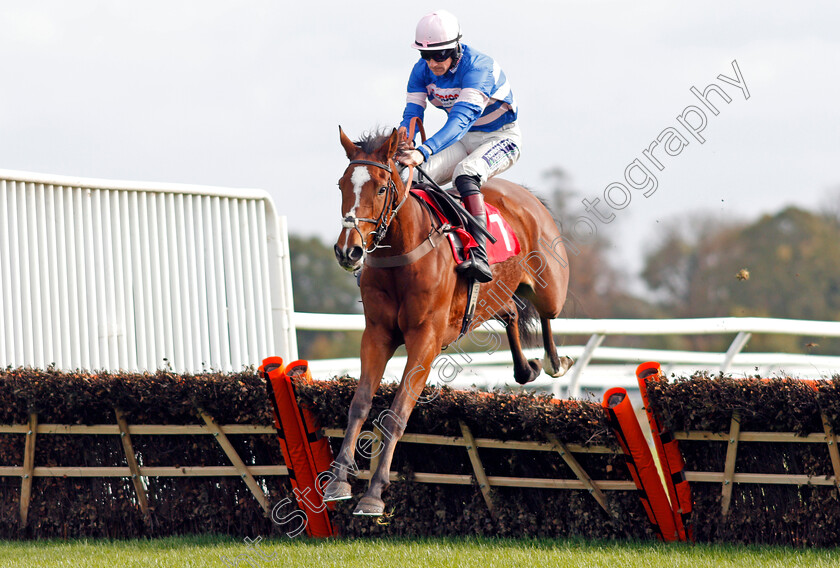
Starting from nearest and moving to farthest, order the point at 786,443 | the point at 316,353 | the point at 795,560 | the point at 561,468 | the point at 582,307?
the point at 795,560 → the point at 786,443 → the point at 561,468 → the point at 582,307 → the point at 316,353

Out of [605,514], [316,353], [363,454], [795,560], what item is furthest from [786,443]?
[316,353]

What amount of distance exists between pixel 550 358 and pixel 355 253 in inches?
110

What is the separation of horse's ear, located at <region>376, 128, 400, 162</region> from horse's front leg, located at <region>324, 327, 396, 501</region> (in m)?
0.91

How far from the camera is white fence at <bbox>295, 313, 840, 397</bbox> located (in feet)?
27.4

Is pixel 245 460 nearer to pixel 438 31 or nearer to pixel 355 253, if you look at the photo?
pixel 355 253

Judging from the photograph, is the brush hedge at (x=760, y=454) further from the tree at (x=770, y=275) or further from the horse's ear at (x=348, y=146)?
the tree at (x=770, y=275)

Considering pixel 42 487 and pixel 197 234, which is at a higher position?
pixel 197 234

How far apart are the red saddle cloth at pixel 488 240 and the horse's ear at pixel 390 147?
56cm

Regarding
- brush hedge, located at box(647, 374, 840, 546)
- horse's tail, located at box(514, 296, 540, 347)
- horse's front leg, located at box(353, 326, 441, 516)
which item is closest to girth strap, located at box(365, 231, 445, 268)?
horse's front leg, located at box(353, 326, 441, 516)

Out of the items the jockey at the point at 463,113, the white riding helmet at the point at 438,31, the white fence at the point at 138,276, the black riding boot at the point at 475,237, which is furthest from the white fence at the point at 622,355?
the white riding helmet at the point at 438,31

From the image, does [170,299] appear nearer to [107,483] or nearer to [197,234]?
[197,234]

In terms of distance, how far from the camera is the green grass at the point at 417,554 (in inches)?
181

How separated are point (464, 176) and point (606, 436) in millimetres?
1721

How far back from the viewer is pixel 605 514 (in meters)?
5.25
